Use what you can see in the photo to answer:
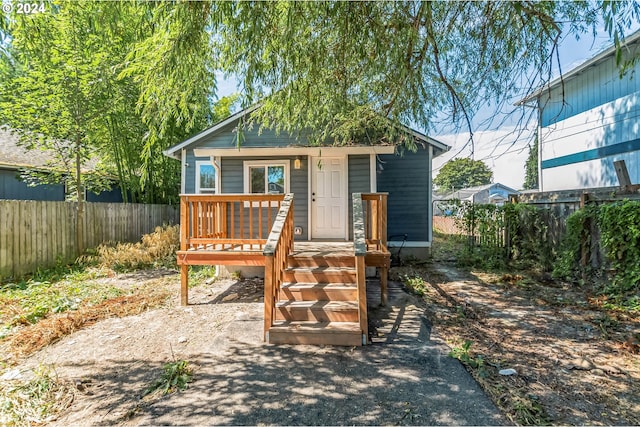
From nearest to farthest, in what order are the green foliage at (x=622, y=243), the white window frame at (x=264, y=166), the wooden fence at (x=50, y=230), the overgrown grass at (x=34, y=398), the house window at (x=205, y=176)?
the overgrown grass at (x=34, y=398)
the green foliage at (x=622, y=243)
the wooden fence at (x=50, y=230)
the white window frame at (x=264, y=166)
the house window at (x=205, y=176)

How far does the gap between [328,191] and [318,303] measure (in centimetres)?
364

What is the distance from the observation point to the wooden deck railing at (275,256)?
3.56 m

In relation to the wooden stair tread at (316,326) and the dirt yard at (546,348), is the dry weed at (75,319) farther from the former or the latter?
the dirt yard at (546,348)

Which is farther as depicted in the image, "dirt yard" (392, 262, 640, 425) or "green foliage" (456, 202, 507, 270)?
"green foliage" (456, 202, 507, 270)

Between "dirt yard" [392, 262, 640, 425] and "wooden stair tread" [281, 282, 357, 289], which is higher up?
"wooden stair tread" [281, 282, 357, 289]

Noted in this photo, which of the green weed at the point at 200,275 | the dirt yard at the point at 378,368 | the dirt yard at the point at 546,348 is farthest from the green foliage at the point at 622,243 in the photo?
the green weed at the point at 200,275

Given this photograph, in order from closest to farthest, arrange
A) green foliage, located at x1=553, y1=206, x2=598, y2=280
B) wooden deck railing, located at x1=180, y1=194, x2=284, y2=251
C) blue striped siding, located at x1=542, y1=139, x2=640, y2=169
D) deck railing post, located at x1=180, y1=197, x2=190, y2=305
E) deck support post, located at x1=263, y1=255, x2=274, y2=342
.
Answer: deck support post, located at x1=263, y1=255, x2=274, y2=342 < deck railing post, located at x1=180, y1=197, x2=190, y2=305 < wooden deck railing, located at x1=180, y1=194, x2=284, y2=251 < green foliage, located at x1=553, y1=206, x2=598, y2=280 < blue striped siding, located at x1=542, y1=139, x2=640, y2=169

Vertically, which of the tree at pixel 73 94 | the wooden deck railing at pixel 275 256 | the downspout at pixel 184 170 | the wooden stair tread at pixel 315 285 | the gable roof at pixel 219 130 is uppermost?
the tree at pixel 73 94

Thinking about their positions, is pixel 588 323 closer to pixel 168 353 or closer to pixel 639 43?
pixel 639 43

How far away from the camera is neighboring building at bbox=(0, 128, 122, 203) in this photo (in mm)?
10117

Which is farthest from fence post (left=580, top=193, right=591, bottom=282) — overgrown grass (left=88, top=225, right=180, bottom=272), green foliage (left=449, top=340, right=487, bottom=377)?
overgrown grass (left=88, top=225, right=180, bottom=272)

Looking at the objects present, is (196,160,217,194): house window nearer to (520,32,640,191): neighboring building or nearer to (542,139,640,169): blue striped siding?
(520,32,640,191): neighboring building

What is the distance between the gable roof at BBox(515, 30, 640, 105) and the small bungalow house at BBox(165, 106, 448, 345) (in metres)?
2.32

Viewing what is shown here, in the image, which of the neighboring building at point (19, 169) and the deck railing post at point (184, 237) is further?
the neighboring building at point (19, 169)
